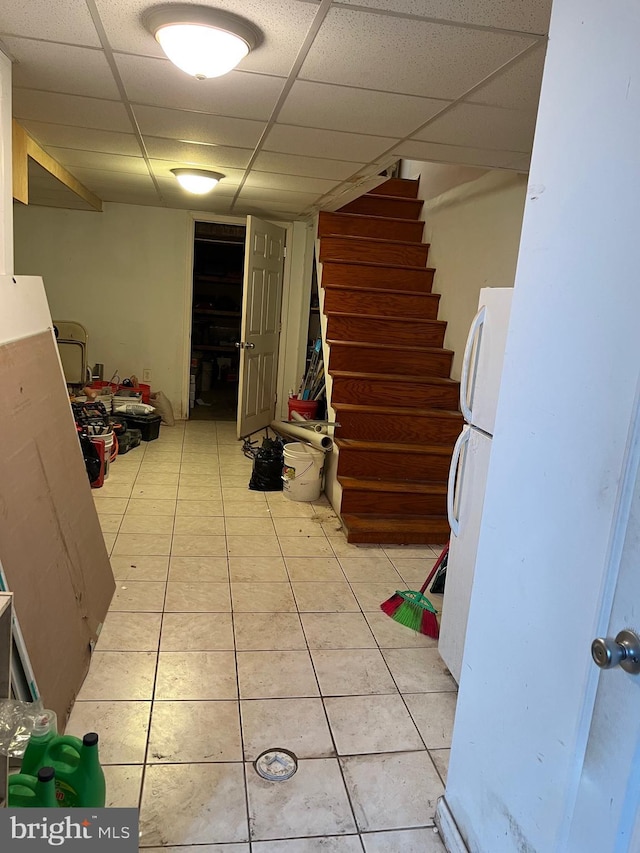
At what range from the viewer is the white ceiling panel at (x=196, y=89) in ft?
7.41

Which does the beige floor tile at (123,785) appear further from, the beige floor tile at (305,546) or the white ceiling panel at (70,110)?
the white ceiling panel at (70,110)

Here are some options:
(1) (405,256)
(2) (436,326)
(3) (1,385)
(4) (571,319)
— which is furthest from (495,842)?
(1) (405,256)

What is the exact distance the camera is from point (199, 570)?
3.13m

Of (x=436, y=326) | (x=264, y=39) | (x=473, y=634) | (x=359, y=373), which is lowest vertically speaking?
(x=473, y=634)

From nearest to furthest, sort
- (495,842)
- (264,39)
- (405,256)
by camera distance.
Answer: (495,842) < (264,39) < (405,256)

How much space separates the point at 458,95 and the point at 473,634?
78.6 inches

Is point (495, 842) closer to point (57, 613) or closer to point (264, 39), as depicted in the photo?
point (57, 613)

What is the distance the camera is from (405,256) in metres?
5.20

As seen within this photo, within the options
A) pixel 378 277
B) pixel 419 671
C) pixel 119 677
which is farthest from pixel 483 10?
pixel 378 277

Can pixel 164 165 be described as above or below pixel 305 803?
above

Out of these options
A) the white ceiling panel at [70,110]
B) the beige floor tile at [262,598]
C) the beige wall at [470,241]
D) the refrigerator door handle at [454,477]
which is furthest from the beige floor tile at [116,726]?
the beige wall at [470,241]

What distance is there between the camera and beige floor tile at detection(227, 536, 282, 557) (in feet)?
11.1

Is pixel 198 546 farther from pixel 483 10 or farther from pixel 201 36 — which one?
pixel 483 10

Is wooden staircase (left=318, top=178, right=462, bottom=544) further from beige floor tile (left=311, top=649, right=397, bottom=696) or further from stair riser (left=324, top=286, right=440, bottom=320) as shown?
beige floor tile (left=311, top=649, right=397, bottom=696)
